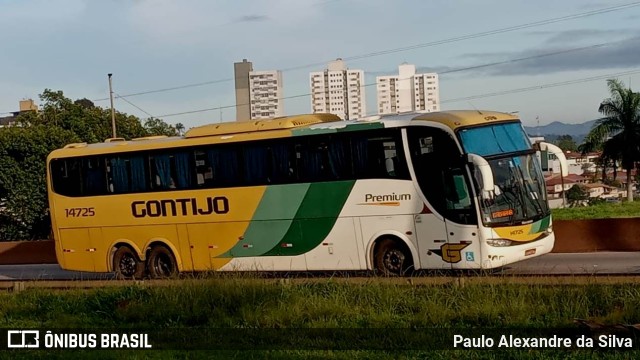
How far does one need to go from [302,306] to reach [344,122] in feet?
22.0

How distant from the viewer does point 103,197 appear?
21719mm

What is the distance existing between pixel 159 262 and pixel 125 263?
0.95m

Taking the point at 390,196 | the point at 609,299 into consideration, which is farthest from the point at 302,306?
the point at 390,196

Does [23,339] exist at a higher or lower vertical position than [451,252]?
lower

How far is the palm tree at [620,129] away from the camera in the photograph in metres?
43.8

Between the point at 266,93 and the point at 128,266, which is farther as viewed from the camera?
the point at 266,93

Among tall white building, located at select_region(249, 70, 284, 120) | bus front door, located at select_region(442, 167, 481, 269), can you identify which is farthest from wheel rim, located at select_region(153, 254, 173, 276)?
tall white building, located at select_region(249, 70, 284, 120)

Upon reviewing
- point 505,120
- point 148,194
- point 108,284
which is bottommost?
point 108,284

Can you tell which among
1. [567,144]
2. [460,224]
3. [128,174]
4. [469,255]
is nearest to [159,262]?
[128,174]

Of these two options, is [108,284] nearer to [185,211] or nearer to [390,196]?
[185,211]

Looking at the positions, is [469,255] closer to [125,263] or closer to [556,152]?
[556,152]

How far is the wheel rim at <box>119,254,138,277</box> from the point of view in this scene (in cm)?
2161

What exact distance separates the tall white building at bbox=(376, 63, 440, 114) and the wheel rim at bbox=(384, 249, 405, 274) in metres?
78.8

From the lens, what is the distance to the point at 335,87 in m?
112
